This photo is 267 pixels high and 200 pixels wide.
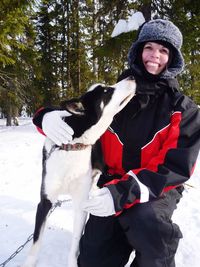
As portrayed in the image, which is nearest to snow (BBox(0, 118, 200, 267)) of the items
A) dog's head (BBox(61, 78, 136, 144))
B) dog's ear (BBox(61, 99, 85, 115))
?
dog's head (BBox(61, 78, 136, 144))

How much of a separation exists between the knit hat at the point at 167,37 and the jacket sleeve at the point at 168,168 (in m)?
0.36

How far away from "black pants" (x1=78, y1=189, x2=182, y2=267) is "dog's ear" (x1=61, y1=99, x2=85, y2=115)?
0.82m

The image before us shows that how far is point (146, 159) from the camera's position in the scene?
2.45 m

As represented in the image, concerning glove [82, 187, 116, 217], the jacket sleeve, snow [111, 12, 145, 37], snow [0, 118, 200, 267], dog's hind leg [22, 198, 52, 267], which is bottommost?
snow [0, 118, 200, 267]

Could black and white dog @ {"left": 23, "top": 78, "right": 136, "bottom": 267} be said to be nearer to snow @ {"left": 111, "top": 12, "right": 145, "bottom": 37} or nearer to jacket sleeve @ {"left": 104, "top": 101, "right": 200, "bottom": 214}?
jacket sleeve @ {"left": 104, "top": 101, "right": 200, "bottom": 214}

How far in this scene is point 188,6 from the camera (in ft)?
28.4

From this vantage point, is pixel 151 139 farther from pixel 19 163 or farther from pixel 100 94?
pixel 19 163

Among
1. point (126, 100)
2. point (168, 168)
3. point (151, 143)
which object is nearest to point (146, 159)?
point (151, 143)

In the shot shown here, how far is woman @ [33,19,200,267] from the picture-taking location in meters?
2.11

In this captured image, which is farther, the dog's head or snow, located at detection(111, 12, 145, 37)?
snow, located at detection(111, 12, 145, 37)

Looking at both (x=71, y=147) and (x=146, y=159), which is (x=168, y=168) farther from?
(x=71, y=147)

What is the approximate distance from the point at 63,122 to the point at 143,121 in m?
0.61

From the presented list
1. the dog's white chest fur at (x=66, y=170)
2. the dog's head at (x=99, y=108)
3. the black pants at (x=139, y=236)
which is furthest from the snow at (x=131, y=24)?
the black pants at (x=139, y=236)

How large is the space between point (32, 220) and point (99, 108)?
1762 mm
